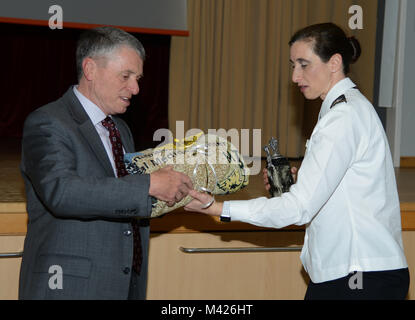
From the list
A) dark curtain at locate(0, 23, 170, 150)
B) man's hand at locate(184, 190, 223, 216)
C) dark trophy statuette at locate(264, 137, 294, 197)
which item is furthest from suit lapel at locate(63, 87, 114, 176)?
dark curtain at locate(0, 23, 170, 150)

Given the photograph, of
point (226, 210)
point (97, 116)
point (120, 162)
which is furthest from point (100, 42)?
point (226, 210)

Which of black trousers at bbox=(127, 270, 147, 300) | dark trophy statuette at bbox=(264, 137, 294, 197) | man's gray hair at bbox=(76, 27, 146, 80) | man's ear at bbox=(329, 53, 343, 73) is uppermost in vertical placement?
man's gray hair at bbox=(76, 27, 146, 80)

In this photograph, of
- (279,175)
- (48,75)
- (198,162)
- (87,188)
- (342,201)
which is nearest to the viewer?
(87,188)

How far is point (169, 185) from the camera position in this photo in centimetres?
129

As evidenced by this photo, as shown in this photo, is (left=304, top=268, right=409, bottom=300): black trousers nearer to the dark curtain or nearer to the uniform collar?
the uniform collar

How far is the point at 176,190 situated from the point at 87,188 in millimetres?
219

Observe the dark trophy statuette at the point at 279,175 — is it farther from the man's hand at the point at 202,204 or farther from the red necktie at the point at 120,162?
the red necktie at the point at 120,162

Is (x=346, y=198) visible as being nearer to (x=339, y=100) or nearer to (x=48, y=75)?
(x=339, y=100)

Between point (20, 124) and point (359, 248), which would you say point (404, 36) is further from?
point (20, 124)

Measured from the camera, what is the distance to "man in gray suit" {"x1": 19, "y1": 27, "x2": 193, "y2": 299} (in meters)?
1.21

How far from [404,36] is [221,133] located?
1.53 metres
